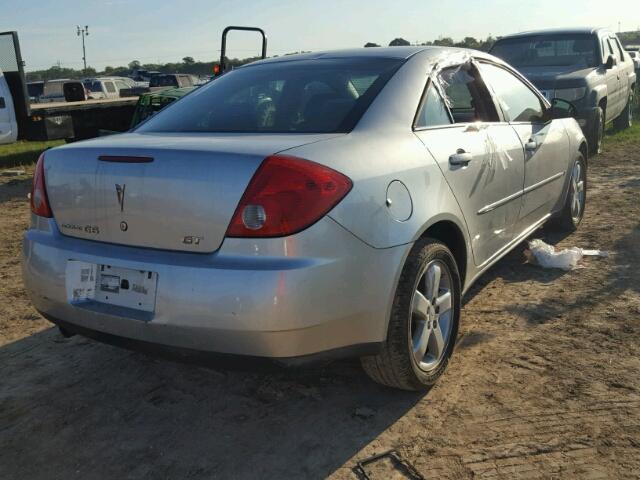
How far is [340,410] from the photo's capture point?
114 inches

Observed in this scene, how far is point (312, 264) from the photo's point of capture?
2.32 meters

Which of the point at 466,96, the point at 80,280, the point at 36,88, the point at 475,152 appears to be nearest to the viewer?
the point at 80,280

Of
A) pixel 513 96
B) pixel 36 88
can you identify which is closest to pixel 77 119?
pixel 513 96

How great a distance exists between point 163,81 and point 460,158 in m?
29.5

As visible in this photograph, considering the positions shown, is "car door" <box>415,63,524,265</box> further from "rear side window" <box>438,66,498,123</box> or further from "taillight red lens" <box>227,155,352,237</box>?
"taillight red lens" <box>227,155,352,237</box>

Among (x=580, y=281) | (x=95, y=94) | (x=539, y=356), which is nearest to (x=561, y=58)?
(x=580, y=281)

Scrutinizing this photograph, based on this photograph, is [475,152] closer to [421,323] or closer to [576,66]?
[421,323]

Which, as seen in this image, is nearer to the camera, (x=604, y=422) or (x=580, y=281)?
(x=604, y=422)

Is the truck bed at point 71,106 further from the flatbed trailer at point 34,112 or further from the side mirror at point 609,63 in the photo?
the side mirror at point 609,63

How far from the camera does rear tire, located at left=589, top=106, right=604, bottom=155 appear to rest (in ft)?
30.9

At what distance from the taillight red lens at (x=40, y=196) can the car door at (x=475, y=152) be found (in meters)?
1.69

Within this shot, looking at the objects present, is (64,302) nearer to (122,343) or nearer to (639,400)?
(122,343)

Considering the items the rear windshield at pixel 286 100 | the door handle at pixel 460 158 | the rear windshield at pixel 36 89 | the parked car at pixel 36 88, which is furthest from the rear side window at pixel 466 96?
the rear windshield at pixel 36 89

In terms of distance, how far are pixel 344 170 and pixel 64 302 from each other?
1.29 metres
